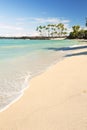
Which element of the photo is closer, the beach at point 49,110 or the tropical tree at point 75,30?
the beach at point 49,110

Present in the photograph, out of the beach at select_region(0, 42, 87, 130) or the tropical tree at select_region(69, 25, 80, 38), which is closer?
the beach at select_region(0, 42, 87, 130)

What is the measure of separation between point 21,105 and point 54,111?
1023 mm

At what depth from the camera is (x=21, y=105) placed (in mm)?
5496

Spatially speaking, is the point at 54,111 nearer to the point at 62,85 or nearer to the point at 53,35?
the point at 62,85

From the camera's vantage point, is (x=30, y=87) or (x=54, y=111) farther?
(x=30, y=87)

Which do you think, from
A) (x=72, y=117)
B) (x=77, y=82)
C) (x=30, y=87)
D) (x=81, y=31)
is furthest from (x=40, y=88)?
(x=81, y=31)

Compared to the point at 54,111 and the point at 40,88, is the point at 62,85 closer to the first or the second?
the point at 40,88

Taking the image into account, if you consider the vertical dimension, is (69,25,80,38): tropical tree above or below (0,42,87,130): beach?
above

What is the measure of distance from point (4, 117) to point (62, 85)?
3.07m

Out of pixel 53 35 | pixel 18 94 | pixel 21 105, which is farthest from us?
pixel 53 35

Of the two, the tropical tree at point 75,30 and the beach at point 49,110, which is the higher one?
the tropical tree at point 75,30

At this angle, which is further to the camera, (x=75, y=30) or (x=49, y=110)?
(x=75, y=30)

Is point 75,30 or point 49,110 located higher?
point 75,30

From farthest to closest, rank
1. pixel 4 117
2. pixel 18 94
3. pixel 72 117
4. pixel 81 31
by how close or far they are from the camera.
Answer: pixel 81 31 < pixel 18 94 < pixel 4 117 < pixel 72 117
